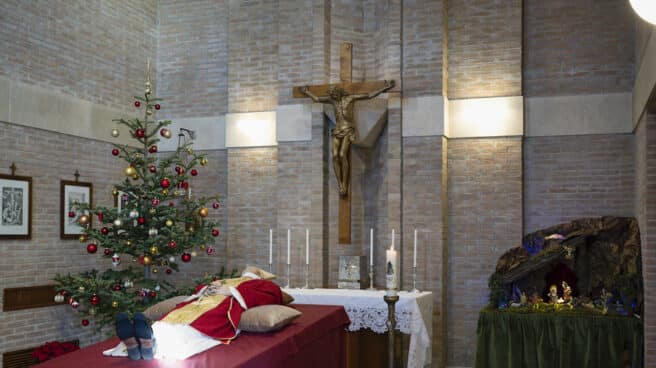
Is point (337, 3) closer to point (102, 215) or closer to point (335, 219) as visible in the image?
point (335, 219)

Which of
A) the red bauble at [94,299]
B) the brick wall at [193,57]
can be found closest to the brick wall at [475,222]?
the brick wall at [193,57]

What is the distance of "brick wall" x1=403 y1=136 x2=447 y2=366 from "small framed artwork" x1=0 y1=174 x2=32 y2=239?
4.48 metres

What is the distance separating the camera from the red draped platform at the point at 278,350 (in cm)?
433

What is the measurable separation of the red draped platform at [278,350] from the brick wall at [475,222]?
2.51 meters

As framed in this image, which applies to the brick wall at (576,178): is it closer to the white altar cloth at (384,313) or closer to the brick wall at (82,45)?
the white altar cloth at (384,313)

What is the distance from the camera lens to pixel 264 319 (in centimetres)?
523

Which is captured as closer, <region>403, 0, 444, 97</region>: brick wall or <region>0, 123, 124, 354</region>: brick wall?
<region>0, 123, 124, 354</region>: brick wall

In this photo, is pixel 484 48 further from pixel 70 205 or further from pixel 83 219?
pixel 70 205

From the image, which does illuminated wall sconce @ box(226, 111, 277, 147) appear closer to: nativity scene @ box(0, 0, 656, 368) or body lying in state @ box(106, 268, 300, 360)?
nativity scene @ box(0, 0, 656, 368)

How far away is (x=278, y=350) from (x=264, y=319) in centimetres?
37

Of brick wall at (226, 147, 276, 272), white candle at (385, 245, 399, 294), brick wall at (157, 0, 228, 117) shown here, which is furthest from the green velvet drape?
brick wall at (157, 0, 228, 117)

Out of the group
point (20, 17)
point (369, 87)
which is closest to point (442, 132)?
point (369, 87)

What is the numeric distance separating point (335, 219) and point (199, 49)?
3.43 meters

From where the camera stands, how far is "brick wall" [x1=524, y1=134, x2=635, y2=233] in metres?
8.25
